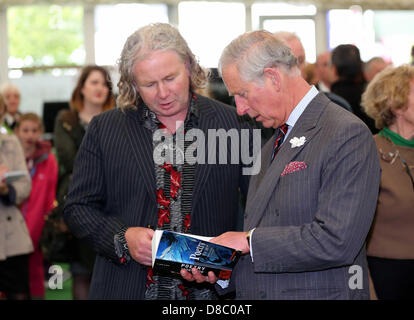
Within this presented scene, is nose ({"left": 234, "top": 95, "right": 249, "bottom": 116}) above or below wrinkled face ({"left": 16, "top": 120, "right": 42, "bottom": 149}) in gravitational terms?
above

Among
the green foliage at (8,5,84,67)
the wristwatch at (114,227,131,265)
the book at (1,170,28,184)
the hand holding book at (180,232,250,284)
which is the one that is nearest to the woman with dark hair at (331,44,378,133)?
the book at (1,170,28,184)

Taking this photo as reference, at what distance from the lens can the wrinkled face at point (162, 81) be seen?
2.56m

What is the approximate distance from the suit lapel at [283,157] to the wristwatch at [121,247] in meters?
0.51

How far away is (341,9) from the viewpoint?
1230cm

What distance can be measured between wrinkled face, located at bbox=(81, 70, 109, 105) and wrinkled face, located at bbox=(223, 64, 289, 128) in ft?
9.74

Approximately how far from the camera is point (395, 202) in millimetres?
3391

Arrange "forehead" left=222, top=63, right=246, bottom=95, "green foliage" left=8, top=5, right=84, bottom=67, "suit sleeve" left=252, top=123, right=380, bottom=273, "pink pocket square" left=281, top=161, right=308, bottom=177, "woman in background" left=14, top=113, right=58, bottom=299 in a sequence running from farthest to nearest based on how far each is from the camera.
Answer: "green foliage" left=8, top=5, right=84, bottom=67
"woman in background" left=14, top=113, right=58, bottom=299
"forehead" left=222, top=63, right=246, bottom=95
"pink pocket square" left=281, top=161, right=308, bottom=177
"suit sleeve" left=252, top=123, right=380, bottom=273

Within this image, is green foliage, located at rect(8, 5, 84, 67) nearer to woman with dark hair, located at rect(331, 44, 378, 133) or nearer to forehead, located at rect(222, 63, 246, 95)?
woman with dark hair, located at rect(331, 44, 378, 133)

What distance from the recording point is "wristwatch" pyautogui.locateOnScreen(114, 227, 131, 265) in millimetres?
2533

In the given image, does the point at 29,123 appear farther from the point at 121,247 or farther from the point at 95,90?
the point at 121,247

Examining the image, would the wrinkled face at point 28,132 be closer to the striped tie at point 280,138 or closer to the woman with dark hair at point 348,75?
the woman with dark hair at point 348,75

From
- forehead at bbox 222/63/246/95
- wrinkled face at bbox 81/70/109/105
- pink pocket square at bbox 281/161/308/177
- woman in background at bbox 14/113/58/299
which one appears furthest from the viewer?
woman in background at bbox 14/113/58/299

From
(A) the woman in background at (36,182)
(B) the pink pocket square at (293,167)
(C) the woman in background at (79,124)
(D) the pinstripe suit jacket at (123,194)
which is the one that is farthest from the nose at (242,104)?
(A) the woman in background at (36,182)
